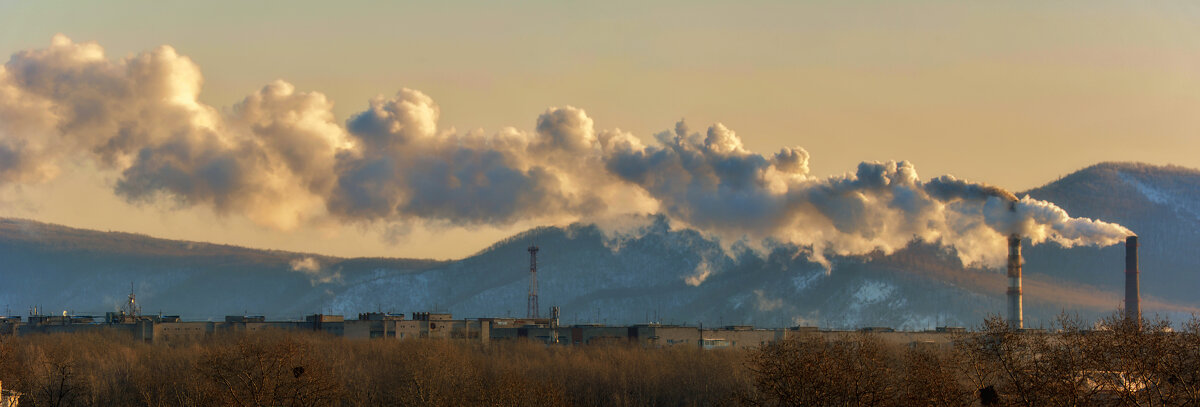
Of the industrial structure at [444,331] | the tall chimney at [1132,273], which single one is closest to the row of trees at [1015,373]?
the industrial structure at [444,331]

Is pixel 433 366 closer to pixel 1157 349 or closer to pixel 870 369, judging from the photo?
pixel 870 369

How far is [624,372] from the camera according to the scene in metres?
105

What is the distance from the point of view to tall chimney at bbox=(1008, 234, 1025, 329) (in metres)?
145

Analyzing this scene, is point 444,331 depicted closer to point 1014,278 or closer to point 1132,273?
point 1014,278

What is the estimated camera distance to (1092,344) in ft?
176

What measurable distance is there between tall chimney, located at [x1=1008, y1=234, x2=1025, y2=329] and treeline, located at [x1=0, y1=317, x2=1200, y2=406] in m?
38.8

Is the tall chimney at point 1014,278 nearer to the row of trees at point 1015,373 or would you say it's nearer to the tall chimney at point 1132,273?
the tall chimney at point 1132,273

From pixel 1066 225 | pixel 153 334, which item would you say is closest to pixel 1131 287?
pixel 1066 225

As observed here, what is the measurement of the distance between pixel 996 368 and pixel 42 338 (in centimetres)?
10261

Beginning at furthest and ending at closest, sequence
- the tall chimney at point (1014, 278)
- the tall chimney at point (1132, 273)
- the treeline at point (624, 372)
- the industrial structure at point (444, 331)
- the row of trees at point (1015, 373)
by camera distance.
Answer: the tall chimney at point (1132, 273) < the tall chimney at point (1014, 278) < the industrial structure at point (444, 331) < the treeline at point (624, 372) < the row of trees at point (1015, 373)

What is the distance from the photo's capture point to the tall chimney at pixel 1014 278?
476 feet

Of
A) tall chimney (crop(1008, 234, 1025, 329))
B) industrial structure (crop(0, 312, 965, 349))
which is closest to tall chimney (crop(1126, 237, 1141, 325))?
tall chimney (crop(1008, 234, 1025, 329))

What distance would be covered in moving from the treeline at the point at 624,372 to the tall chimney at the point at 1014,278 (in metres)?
38.8

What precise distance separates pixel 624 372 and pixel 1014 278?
59.4 metres
